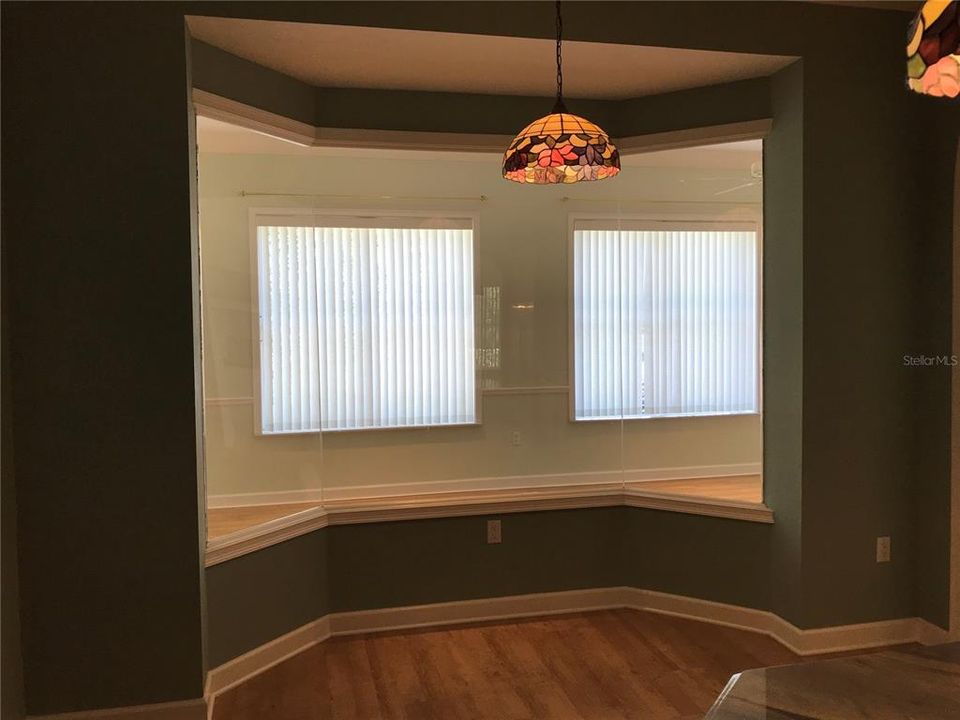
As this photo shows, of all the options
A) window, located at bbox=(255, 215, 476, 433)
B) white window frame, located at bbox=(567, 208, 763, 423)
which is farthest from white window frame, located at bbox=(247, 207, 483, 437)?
white window frame, located at bbox=(567, 208, 763, 423)

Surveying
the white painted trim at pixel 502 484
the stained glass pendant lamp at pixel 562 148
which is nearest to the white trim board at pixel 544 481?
the white painted trim at pixel 502 484

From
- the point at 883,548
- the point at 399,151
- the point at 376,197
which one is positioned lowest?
the point at 883,548

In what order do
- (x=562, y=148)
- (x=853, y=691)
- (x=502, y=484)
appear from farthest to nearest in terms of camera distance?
(x=502, y=484), (x=562, y=148), (x=853, y=691)

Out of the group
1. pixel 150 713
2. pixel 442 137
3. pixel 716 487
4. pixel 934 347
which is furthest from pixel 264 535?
pixel 934 347

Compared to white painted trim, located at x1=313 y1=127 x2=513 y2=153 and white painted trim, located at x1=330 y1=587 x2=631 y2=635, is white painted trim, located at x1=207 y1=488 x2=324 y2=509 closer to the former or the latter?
white painted trim, located at x1=330 y1=587 x2=631 y2=635

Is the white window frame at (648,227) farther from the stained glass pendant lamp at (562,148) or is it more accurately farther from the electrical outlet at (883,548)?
the stained glass pendant lamp at (562,148)

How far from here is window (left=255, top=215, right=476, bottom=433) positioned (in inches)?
142

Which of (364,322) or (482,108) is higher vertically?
(482,108)

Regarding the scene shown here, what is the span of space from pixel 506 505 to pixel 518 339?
893mm

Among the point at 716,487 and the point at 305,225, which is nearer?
the point at 305,225

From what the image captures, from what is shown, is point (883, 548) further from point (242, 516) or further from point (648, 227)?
point (242, 516)

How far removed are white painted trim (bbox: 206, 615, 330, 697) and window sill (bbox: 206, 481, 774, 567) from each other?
0.46 metres

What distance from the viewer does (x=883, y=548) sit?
350 centimetres

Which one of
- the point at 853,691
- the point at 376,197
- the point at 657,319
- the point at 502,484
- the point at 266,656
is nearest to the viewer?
the point at 853,691
